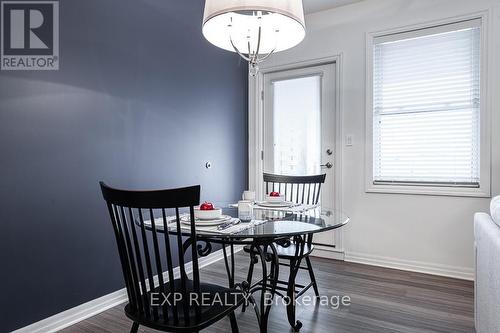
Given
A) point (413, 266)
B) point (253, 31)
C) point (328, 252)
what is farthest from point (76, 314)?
point (413, 266)

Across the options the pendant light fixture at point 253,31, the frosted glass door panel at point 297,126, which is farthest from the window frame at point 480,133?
the pendant light fixture at point 253,31

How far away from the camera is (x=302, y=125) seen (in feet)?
11.9

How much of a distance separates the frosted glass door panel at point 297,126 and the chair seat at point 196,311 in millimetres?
2296

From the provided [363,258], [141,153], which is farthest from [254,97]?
[363,258]

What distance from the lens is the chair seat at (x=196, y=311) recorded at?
123 cm

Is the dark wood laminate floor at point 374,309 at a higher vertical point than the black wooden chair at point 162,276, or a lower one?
lower

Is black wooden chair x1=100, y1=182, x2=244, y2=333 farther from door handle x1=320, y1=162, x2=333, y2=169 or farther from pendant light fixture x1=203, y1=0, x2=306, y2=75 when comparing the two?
door handle x1=320, y1=162, x2=333, y2=169

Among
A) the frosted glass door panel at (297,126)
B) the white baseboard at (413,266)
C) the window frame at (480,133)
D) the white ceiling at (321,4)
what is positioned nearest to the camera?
the window frame at (480,133)

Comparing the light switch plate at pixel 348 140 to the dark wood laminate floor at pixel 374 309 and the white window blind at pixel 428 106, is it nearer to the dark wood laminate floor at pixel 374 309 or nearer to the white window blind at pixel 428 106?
the white window blind at pixel 428 106

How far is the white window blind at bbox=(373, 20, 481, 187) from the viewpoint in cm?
286

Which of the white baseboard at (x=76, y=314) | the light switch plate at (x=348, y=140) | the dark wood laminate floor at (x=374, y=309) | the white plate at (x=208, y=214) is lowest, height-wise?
the dark wood laminate floor at (x=374, y=309)

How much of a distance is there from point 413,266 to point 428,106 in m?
1.47

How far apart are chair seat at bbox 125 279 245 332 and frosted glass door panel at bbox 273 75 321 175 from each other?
7.53ft

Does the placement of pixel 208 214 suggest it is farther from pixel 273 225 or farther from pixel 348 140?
pixel 348 140
